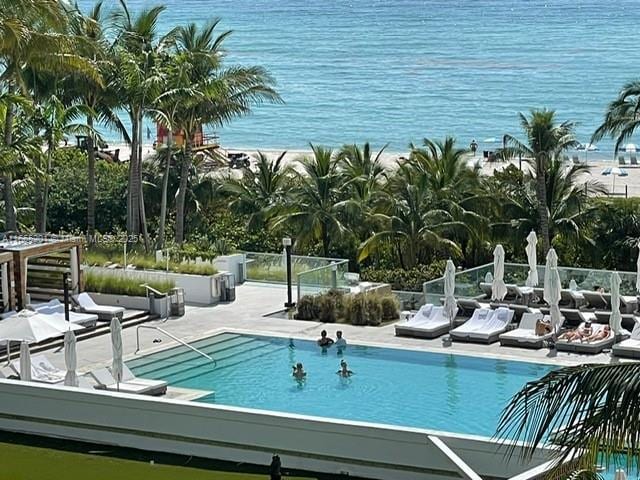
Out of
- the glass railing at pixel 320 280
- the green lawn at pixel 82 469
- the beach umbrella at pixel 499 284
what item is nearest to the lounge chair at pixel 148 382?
the green lawn at pixel 82 469

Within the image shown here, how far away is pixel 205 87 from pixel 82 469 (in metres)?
17.0

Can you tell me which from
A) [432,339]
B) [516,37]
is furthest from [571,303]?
[516,37]

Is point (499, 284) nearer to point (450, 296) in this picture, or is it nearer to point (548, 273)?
point (450, 296)

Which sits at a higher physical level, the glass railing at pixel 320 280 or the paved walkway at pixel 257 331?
the glass railing at pixel 320 280

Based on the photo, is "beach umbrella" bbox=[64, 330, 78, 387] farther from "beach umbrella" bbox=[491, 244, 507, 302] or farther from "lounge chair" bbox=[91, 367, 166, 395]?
"beach umbrella" bbox=[491, 244, 507, 302]

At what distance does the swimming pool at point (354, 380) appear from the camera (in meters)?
21.4

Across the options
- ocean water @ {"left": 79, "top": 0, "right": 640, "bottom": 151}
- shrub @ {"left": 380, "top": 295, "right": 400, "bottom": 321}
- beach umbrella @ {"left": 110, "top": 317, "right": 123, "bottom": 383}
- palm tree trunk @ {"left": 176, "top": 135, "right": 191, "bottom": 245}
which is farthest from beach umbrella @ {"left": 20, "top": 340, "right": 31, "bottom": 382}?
ocean water @ {"left": 79, "top": 0, "right": 640, "bottom": 151}

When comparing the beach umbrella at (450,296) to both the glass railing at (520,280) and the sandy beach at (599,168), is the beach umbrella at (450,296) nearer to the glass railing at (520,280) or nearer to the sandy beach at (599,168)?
the glass railing at (520,280)

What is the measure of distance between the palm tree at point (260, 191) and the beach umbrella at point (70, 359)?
56.6 ft

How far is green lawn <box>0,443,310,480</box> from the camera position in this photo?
63.7 feet

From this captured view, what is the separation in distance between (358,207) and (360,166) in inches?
150

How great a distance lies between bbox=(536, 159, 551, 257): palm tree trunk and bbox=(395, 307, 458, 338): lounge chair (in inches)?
365

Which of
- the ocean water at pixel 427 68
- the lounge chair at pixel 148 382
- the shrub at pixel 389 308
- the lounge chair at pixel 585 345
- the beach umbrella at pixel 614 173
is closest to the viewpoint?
the lounge chair at pixel 148 382

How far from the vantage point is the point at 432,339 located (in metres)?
26.0
